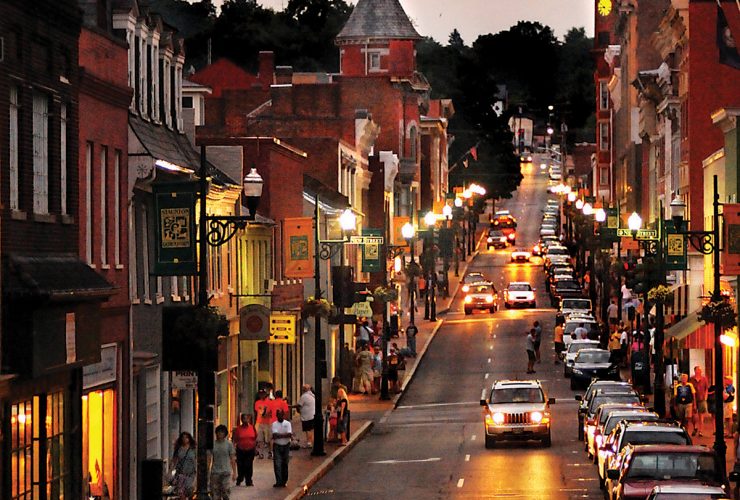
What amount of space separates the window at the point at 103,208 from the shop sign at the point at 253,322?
13.6 metres

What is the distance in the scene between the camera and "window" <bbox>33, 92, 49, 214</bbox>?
27.3 meters

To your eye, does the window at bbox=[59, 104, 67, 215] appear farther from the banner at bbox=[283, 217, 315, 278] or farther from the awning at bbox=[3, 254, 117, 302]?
the banner at bbox=[283, 217, 315, 278]

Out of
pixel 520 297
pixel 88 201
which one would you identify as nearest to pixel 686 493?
pixel 88 201

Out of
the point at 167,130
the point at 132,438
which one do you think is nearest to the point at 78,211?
the point at 132,438

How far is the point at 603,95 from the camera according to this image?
484ft

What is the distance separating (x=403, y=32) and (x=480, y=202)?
58.2 metres

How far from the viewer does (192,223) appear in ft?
108

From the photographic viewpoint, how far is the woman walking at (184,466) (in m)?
33.3

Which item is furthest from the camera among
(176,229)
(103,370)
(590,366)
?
(590,366)

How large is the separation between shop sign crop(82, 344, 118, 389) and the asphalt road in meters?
6.84

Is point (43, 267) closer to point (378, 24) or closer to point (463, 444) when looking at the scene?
point (463, 444)

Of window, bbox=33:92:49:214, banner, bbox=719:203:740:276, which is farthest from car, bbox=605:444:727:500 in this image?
banner, bbox=719:203:740:276

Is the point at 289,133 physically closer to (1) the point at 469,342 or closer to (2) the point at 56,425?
(1) the point at 469,342

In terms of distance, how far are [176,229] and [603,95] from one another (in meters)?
117
